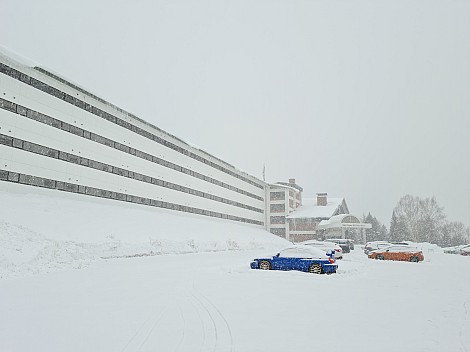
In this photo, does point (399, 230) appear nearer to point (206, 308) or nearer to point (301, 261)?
point (301, 261)

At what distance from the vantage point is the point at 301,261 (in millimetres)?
17984

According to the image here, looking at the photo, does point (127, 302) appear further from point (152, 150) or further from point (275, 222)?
point (275, 222)

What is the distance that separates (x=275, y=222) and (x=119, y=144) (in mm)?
40502

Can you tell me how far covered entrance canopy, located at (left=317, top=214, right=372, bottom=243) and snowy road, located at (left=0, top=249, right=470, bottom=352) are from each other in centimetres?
4877

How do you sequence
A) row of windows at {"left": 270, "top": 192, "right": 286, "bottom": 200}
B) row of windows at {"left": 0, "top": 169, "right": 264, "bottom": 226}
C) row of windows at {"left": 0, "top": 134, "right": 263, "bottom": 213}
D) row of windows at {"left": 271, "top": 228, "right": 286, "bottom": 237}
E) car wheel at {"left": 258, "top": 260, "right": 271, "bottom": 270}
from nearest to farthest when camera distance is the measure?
car wheel at {"left": 258, "top": 260, "right": 271, "bottom": 270} < row of windows at {"left": 0, "top": 169, "right": 264, "bottom": 226} < row of windows at {"left": 0, "top": 134, "right": 263, "bottom": 213} < row of windows at {"left": 271, "top": 228, "right": 286, "bottom": 237} < row of windows at {"left": 270, "top": 192, "right": 286, "bottom": 200}

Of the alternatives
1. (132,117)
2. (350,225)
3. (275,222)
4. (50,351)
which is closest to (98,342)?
(50,351)

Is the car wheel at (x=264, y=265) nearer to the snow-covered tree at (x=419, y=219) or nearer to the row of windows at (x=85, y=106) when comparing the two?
the row of windows at (x=85, y=106)

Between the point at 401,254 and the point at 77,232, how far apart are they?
2173 cm

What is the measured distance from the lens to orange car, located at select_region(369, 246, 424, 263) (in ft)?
92.3

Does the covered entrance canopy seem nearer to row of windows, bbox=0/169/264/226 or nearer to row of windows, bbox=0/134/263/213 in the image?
row of windows, bbox=0/169/264/226

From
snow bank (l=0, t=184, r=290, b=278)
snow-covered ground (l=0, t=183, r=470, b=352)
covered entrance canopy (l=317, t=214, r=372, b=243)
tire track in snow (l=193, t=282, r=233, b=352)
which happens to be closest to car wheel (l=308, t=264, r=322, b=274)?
snow-covered ground (l=0, t=183, r=470, b=352)

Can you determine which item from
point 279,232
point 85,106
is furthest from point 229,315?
point 279,232

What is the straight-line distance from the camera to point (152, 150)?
1571 inches

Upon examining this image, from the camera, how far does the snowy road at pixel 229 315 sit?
21.1 feet
